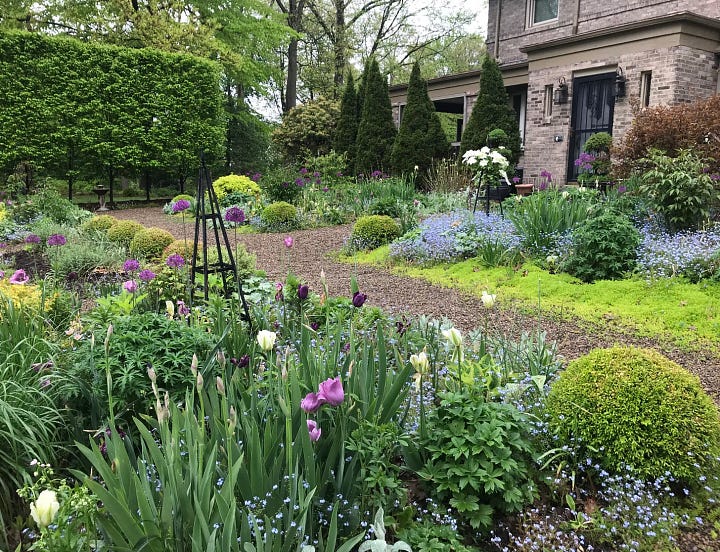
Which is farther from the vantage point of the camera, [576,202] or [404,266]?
[404,266]

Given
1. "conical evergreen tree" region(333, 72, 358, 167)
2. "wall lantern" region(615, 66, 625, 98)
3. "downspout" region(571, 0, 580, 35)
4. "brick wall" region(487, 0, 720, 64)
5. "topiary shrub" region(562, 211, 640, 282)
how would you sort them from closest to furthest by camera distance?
"topiary shrub" region(562, 211, 640, 282)
"wall lantern" region(615, 66, 625, 98)
"brick wall" region(487, 0, 720, 64)
"downspout" region(571, 0, 580, 35)
"conical evergreen tree" region(333, 72, 358, 167)

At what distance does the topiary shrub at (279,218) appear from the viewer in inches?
417

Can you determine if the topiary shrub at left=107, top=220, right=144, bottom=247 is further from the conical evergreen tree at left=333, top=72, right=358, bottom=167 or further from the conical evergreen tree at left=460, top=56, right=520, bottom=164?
the conical evergreen tree at left=333, top=72, right=358, bottom=167

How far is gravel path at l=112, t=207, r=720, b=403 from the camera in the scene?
397 cm

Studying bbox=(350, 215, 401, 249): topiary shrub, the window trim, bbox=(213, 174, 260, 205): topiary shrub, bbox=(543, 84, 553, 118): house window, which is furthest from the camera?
the window trim

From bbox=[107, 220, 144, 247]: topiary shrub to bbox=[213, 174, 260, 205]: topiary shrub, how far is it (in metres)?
4.98

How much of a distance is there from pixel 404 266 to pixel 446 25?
2350 cm

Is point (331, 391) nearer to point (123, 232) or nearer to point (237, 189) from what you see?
point (123, 232)

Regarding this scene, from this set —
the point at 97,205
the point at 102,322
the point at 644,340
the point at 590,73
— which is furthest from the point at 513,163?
the point at 102,322

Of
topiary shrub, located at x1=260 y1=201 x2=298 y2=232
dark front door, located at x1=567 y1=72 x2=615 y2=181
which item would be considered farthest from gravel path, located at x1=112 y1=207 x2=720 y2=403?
dark front door, located at x1=567 y1=72 x2=615 y2=181

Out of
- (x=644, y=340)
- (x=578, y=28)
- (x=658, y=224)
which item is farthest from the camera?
(x=578, y=28)

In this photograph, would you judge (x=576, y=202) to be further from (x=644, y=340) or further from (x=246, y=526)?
(x=246, y=526)

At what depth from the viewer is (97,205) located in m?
14.7

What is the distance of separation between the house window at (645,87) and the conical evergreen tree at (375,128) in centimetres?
658
